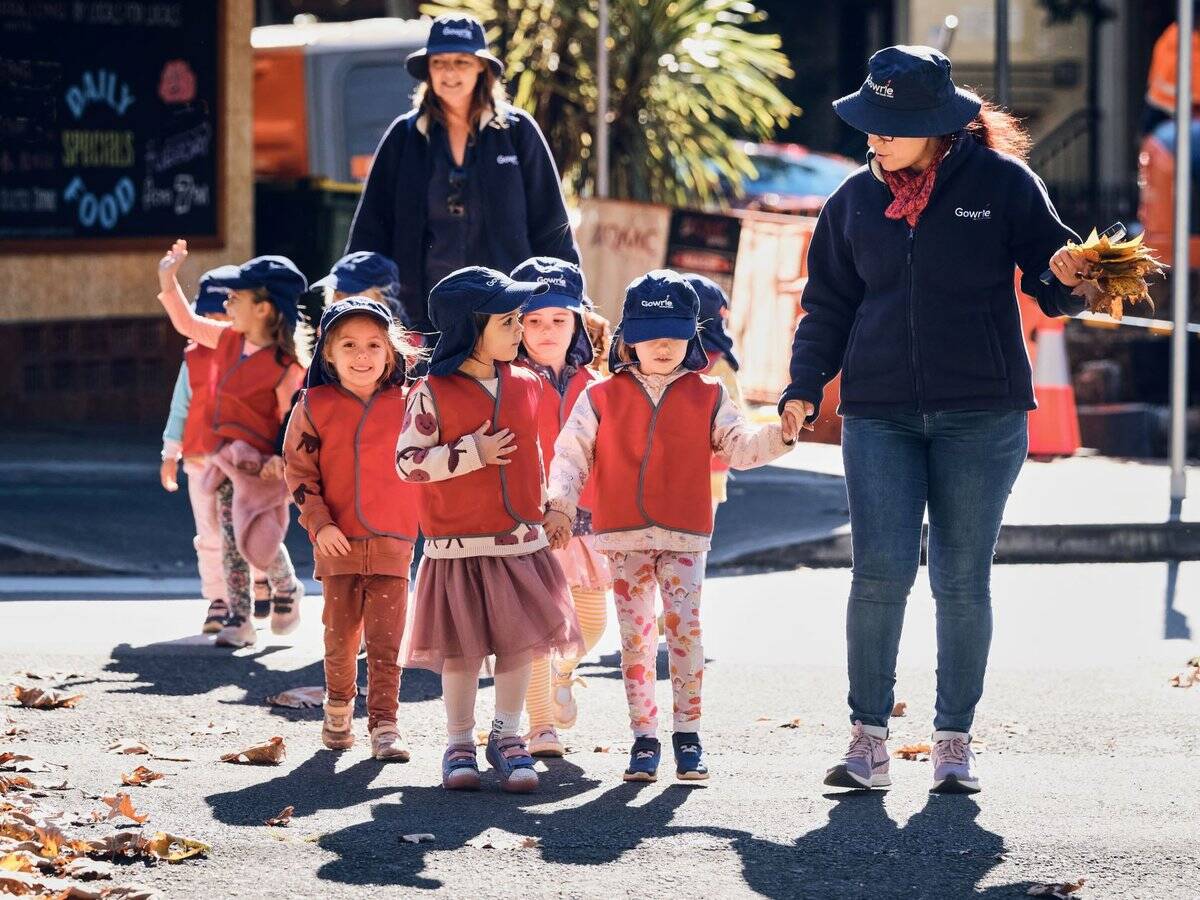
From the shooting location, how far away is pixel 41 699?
6.84m

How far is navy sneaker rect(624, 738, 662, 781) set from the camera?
19.6 ft

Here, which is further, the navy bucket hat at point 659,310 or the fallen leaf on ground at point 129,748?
the fallen leaf on ground at point 129,748

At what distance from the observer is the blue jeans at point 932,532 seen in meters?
5.72

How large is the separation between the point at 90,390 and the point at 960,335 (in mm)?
8998

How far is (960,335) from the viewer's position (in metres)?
5.64

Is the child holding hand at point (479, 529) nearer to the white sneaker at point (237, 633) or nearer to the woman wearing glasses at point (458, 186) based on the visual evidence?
the woman wearing glasses at point (458, 186)

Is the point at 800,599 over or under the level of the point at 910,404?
under

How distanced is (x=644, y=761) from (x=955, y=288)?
A: 4.89 feet

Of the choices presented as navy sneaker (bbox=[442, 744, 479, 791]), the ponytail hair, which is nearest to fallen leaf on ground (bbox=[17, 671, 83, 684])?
navy sneaker (bbox=[442, 744, 479, 791])

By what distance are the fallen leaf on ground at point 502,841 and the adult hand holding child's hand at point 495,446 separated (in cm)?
101

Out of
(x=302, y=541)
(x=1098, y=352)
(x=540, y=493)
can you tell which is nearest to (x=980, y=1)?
(x=1098, y=352)

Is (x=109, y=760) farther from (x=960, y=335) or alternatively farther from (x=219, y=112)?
(x=219, y=112)

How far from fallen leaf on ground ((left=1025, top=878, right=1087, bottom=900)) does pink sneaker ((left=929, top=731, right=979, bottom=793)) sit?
2.85ft

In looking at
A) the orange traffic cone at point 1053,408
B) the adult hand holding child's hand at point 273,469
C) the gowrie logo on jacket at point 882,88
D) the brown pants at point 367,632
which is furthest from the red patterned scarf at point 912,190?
the orange traffic cone at point 1053,408
